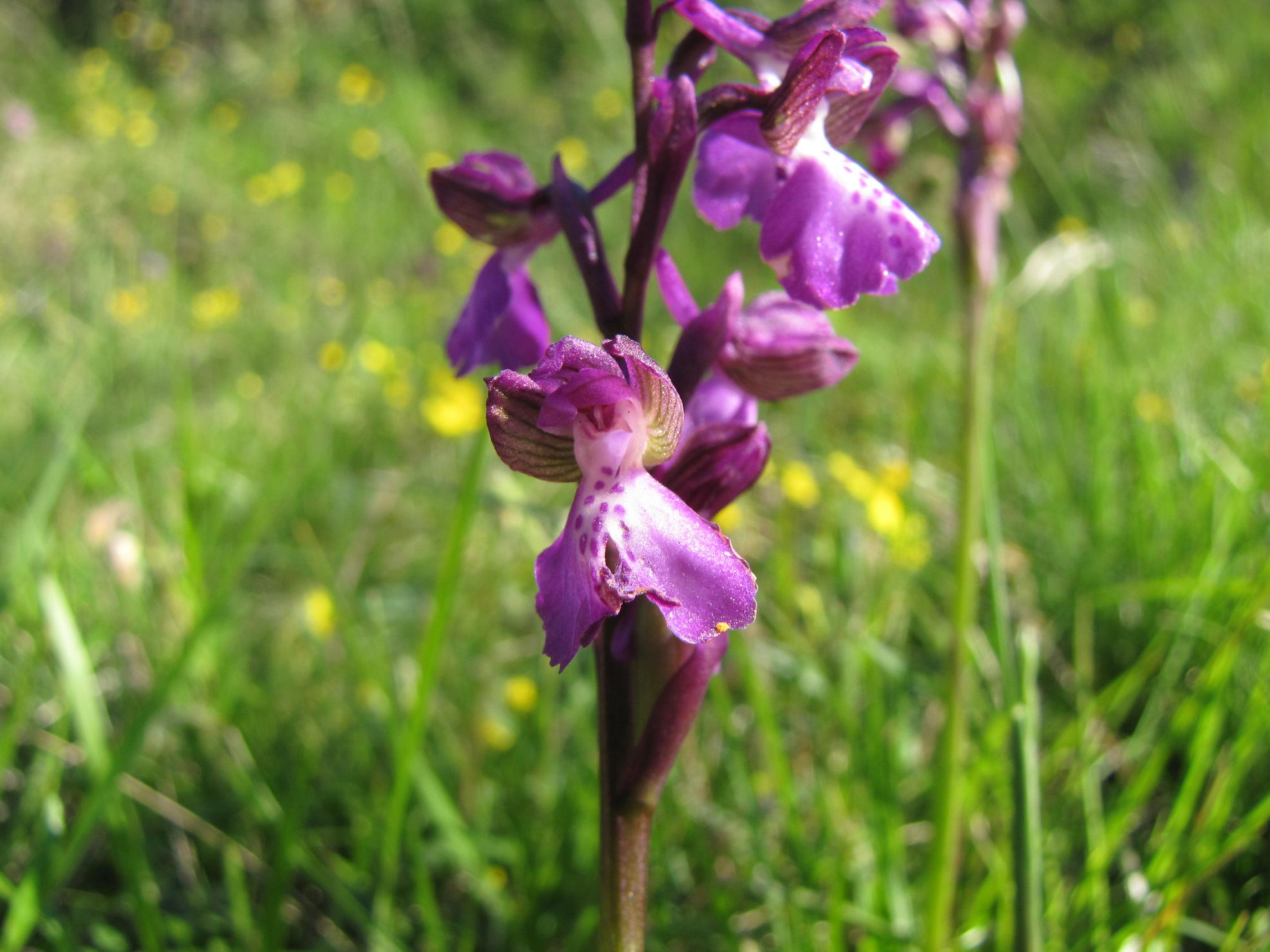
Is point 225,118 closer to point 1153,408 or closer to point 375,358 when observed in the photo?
point 375,358

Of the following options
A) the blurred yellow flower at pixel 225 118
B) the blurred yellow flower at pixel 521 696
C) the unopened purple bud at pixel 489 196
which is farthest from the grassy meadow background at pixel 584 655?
the blurred yellow flower at pixel 225 118

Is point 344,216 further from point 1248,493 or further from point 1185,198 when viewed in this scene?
point 1248,493

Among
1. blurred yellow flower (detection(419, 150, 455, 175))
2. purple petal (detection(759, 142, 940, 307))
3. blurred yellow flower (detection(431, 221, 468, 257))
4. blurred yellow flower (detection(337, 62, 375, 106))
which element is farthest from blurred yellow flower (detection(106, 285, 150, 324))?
purple petal (detection(759, 142, 940, 307))

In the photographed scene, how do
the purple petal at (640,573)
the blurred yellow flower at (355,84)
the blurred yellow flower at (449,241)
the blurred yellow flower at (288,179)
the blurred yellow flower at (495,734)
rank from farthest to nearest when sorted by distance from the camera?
the blurred yellow flower at (355,84), the blurred yellow flower at (288,179), the blurred yellow flower at (449,241), the blurred yellow flower at (495,734), the purple petal at (640,573)

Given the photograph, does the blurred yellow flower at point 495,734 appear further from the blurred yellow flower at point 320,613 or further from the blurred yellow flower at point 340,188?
the blurred yellow flower at point 340,188

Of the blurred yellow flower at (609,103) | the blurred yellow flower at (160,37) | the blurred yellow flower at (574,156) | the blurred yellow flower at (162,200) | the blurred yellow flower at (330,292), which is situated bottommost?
the blurred yellow flower at (160,37)

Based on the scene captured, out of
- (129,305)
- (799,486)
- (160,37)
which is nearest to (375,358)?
(129,305)

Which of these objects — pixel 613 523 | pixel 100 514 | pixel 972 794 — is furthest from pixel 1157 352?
pixel 100 514
